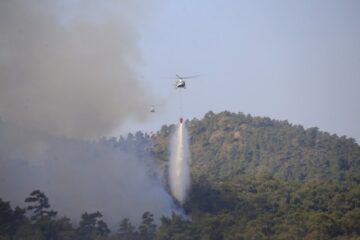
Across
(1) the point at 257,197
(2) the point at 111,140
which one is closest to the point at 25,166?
(1) the point at 257,197

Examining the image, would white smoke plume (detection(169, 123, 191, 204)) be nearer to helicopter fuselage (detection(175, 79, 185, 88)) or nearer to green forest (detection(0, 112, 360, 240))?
green forest (detection(0, 112, 360, 240))

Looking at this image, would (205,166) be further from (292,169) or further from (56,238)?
(56,238)

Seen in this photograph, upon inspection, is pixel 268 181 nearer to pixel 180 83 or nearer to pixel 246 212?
pixel 246 212

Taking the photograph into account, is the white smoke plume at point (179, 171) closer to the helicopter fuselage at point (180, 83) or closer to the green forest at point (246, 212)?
the green forest at point (246, 212)

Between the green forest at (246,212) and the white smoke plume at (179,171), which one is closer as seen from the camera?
the green forest at (246,212)

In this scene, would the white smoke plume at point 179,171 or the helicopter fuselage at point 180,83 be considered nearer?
the helicopter fuselage at point 180,83

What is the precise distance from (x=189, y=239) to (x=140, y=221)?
1162cm

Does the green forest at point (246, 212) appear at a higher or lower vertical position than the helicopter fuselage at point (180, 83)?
lower

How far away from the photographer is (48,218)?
8531cm

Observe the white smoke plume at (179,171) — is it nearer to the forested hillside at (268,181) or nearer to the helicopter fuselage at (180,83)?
the forested hillside at (268,181)

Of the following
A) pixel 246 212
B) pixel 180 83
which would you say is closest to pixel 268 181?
pixel 246 212

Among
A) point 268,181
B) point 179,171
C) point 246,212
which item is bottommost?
point 246,212

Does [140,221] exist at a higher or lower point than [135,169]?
lower

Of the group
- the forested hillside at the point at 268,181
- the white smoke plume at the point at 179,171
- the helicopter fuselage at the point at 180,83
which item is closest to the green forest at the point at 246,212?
the forested hillside at the point at 268,181
